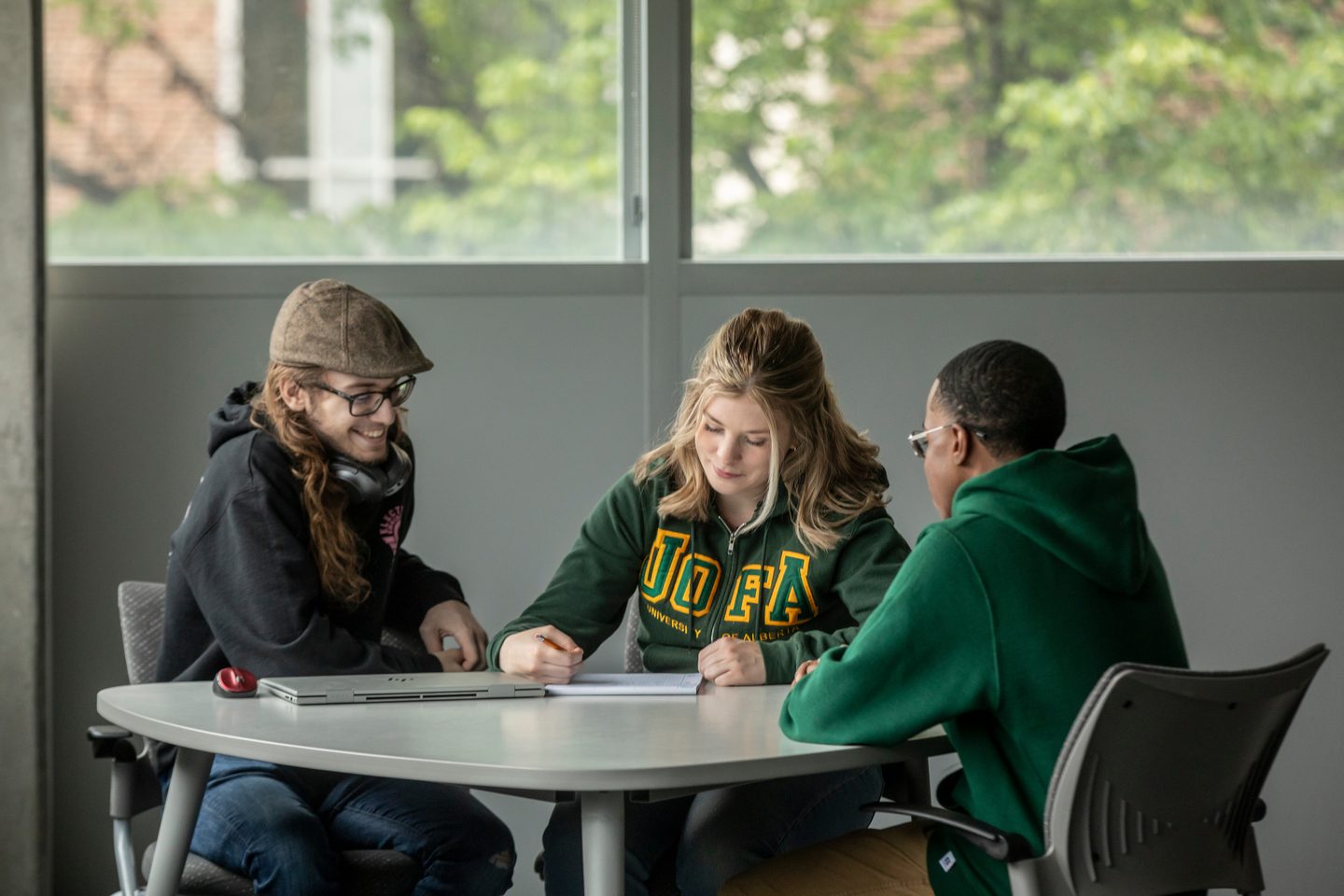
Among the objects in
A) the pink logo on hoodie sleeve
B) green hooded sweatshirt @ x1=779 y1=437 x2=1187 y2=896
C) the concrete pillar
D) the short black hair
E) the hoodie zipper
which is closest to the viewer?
green hooded sweatshirt @ x1=779 y1=437 x2=1187 y2=896

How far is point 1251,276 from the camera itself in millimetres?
3900

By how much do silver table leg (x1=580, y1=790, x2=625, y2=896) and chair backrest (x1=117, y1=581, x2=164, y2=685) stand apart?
3.87 feet

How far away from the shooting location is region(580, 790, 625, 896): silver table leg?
1.75 meters

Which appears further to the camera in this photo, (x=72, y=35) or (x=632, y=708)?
(x=72, y=35)

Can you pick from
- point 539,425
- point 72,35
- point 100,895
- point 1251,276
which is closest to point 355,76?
point 72,35

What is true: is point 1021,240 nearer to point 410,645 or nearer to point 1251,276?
point 1251,276

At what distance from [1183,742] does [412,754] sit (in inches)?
37.4

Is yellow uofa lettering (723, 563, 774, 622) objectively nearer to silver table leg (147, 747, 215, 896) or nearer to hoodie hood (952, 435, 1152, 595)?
hoodie hood (952, 435, 1152, 595)

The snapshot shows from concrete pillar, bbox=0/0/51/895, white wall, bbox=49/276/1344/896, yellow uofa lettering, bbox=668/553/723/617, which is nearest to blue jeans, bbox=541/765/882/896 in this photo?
yellow uofa lettering, bbox=668/553/723/617

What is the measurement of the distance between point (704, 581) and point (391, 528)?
596 millimetres

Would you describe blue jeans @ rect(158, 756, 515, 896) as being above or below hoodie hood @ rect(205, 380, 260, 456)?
below

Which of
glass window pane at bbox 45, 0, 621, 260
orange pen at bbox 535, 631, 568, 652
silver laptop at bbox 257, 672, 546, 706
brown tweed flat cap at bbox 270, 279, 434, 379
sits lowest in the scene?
silver laptop at bbox 257, 672, 546, 706

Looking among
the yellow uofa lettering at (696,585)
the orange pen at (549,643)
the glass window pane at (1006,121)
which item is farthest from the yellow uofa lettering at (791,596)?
the glass window pane at (1006,121)

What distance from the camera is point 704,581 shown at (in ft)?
8.42
